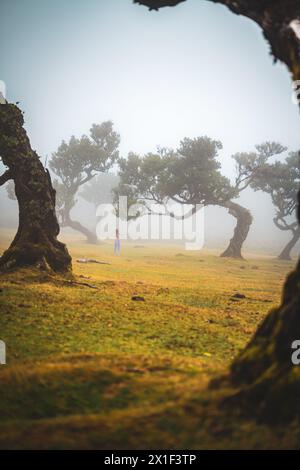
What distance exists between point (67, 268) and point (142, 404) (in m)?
11.5

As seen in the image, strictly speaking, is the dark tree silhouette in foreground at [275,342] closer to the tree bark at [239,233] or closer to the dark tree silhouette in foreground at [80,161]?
the tree bark at [239,233]

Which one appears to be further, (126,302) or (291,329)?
(126,302)

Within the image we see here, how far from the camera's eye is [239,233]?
37.6 metres

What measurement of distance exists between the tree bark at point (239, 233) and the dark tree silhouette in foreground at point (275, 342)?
32.8 meters

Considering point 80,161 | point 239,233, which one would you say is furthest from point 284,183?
point 80,161

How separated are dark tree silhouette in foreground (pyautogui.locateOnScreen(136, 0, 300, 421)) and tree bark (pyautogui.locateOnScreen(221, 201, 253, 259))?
3277 cm

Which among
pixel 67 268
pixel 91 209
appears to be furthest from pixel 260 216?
pixel 67 268

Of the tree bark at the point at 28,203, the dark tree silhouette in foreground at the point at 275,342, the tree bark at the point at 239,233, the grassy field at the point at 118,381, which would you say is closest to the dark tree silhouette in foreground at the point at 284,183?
the tree bark at the point at 239,233

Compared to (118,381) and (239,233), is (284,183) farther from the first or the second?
(118,381)

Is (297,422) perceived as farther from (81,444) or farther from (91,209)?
(91,209)

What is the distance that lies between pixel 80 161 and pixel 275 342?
53.6 meters

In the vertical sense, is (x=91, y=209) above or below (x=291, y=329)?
above

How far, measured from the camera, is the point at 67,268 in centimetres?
1422
